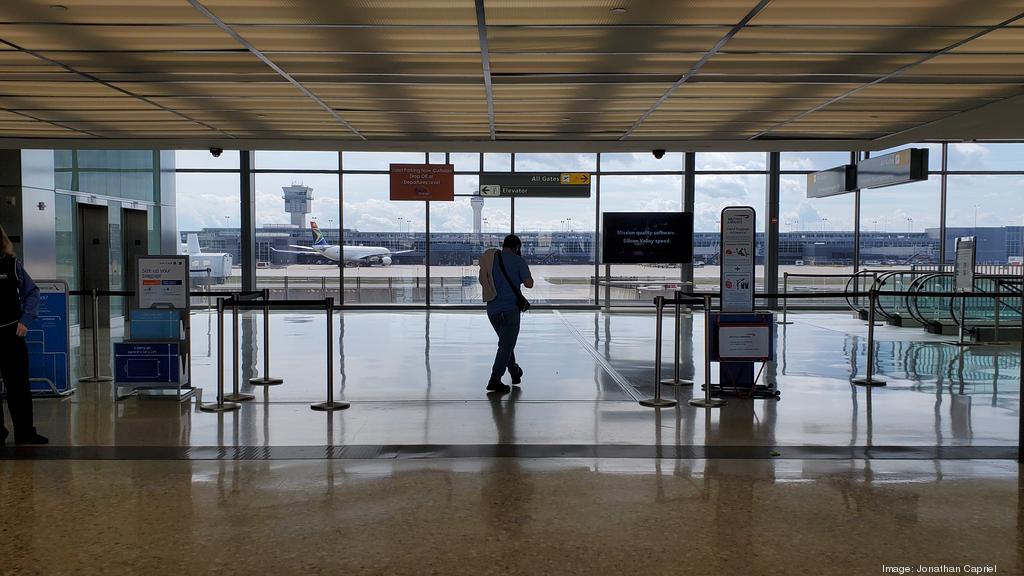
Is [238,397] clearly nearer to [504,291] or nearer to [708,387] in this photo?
[504,291]

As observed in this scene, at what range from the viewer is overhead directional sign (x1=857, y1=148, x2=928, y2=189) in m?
12.3

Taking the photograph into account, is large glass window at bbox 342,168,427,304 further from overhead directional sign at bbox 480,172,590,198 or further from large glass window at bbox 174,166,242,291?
large glass window at bbox 174,166,242,291

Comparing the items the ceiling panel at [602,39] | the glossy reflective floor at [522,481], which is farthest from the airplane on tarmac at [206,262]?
the ceiling panel at [602,39]

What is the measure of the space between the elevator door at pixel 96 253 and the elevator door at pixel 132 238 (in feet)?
2.26

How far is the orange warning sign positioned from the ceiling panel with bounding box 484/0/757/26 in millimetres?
13058

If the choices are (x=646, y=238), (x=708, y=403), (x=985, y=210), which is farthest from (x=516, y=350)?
(x=985, y=210)

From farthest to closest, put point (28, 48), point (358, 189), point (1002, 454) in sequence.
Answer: point (358, 189), point (28, 48), point (1002, 454)

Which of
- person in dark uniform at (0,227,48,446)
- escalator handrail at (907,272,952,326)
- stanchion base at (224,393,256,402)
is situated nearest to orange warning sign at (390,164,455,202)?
escalator handrail at (907,272,952,326)

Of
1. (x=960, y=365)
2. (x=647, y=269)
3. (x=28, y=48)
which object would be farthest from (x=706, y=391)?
(x=647, y=269)

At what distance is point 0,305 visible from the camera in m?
6.03

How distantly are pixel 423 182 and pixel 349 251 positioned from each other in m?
4.60

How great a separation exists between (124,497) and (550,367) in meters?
6.01

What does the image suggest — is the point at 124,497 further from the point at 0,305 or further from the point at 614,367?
the point at 614,367

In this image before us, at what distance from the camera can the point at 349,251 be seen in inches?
907
